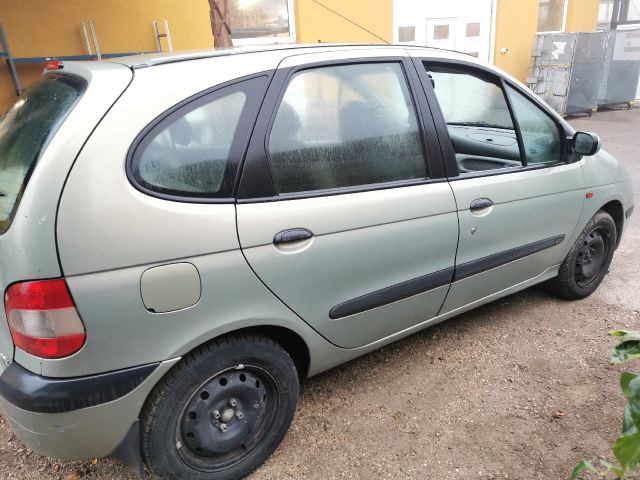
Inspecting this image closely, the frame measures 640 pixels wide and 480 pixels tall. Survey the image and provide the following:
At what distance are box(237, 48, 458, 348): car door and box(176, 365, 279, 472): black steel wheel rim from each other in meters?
0.34

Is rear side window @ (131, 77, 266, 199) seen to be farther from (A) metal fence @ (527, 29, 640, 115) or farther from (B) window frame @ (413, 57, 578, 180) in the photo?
(A) metal fence @ (527, 29, 640, 115)

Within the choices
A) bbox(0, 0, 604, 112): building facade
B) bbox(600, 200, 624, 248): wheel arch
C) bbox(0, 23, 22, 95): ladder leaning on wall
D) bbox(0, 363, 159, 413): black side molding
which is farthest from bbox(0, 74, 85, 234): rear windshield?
bbox(0, 23, 22, 95): ladder leaning on wall

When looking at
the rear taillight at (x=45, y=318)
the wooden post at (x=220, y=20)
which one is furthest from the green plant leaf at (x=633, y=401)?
the wooden post at (x=220, y=20)

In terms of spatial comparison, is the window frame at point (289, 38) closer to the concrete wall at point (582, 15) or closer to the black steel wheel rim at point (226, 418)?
the black steel wheel rim at point (226, 418)

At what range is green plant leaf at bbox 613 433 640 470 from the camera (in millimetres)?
1329

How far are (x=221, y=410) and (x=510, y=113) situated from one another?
2259mm

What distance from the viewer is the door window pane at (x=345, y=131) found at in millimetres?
2027

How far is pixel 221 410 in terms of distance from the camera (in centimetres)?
197

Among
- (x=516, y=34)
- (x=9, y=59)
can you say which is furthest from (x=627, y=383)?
(x=516, y=34)

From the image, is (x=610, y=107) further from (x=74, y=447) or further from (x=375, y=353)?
(x=74, y=447)

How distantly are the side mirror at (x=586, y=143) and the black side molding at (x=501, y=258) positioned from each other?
54cm

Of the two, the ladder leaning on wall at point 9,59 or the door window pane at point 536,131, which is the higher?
the ladder leaning on wall at point 9,59

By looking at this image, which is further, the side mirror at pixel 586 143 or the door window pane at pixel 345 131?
the side mirror at pixel 586 143

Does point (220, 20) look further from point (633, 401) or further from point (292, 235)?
point (633, 401)
